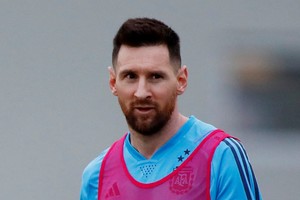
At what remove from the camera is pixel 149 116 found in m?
3.12

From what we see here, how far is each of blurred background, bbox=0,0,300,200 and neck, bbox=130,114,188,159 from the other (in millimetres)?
1921

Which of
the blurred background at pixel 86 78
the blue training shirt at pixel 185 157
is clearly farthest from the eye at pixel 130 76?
the blurred background at pixel 86 78

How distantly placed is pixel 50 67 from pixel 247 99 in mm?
1075

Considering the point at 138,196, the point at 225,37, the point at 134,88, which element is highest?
the point at 225,37

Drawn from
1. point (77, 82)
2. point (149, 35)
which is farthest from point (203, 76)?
point (149, 35)

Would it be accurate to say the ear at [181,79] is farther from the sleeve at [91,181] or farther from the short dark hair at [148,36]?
the sleeve at [91,181]

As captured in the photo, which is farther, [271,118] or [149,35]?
[271,118]

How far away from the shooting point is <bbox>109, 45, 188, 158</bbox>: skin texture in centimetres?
310

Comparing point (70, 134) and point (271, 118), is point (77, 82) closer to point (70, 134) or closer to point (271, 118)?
point (70, 134)

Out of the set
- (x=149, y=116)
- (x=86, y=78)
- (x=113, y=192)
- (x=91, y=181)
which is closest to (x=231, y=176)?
(x=149, y=116)

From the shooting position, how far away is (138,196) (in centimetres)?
322

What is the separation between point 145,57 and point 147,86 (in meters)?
0.10

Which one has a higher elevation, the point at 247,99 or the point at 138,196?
the point at 247,99

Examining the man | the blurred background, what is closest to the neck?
the man
